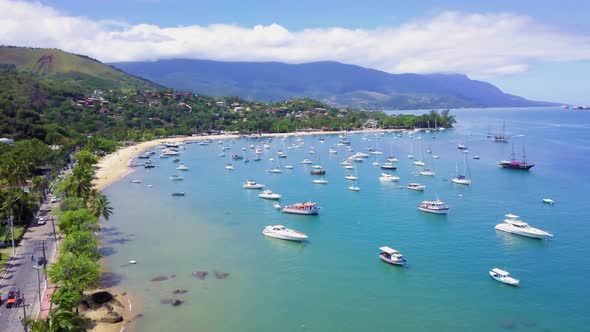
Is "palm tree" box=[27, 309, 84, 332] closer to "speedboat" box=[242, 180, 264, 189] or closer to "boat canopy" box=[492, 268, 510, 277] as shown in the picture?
"boat canopy" box=[492, 268, 510, 277]

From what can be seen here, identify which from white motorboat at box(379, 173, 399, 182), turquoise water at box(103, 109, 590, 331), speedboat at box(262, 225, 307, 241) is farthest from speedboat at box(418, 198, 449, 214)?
white motorboat at box(379, 173, 399, 182)

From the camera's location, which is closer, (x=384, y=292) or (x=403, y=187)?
(x=384, y=292)

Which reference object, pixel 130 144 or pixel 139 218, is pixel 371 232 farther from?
pixel 130 144

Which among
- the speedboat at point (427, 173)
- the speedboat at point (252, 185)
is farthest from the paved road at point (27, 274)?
the speedboat at point (427, 173)

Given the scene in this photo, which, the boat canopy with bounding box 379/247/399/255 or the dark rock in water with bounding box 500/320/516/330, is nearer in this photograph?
the dark rock in water with bounding box 500/320/516/330

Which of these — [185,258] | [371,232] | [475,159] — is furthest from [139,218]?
[475,159]

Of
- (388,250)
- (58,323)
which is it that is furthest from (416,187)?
(58,323)
